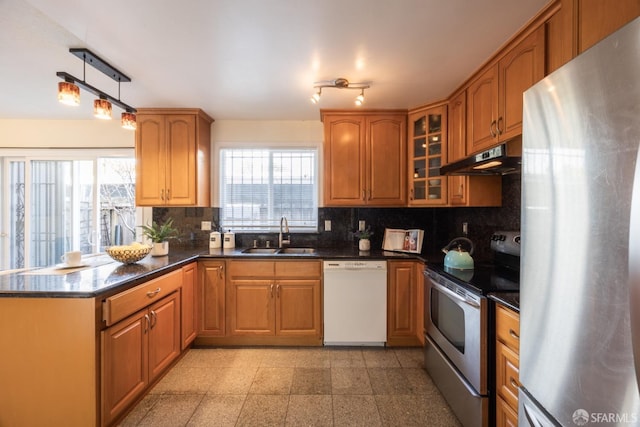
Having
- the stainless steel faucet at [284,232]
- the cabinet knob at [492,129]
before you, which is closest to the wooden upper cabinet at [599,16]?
the cabinet knob at [492,129]

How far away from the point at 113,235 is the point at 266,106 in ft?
7.66

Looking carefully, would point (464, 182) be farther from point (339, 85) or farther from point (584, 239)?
point (584, 239)

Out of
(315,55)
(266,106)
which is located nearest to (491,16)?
(315,55)

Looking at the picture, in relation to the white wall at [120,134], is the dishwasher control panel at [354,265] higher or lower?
lower

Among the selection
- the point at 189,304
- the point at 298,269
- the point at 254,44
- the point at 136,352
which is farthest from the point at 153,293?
the point at 254,44

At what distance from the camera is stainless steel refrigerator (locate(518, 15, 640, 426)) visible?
0.63m

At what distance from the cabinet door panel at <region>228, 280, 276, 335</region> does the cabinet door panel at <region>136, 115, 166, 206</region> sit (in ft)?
4.20

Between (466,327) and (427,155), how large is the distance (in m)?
1.70

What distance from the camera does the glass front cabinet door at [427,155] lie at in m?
2.63

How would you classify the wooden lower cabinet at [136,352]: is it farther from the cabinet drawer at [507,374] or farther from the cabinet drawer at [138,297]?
the cabinet drawer at [507,374]

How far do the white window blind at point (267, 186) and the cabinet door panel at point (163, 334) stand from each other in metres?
1.25

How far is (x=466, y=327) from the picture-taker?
1.60 meters

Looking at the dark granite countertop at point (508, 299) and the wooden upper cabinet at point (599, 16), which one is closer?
the wooden upper cabinet at point (599, 16)

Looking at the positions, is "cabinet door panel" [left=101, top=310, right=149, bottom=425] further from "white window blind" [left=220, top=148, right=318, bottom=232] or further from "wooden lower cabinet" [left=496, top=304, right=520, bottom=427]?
"wooden lower cabinet" [left=496, top=304, right=520, bottom=427]
